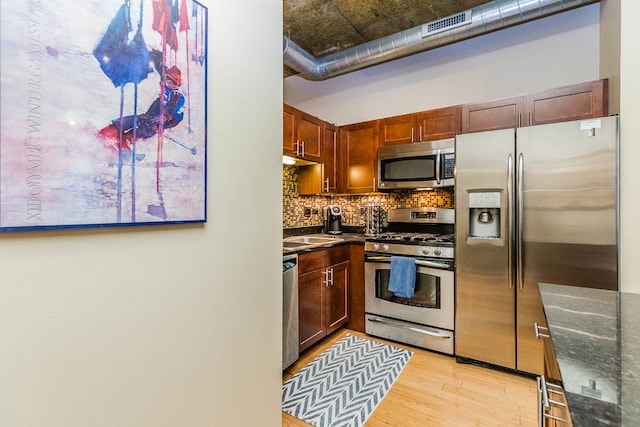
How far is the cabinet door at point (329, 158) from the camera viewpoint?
11.0ft

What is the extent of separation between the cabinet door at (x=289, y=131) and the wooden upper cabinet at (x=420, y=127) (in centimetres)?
96

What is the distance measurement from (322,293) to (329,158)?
4.93 ft

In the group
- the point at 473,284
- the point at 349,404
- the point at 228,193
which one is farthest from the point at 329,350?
the point at 228,193

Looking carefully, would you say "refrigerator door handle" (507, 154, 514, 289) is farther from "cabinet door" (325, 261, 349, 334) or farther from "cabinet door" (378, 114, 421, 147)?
"cabinet door" (325, 261, 349, 334)

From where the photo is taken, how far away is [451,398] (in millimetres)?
2027

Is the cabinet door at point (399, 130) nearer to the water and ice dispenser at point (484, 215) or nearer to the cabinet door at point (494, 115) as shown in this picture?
the cabinet door at point (494, 115)

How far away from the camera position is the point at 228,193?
1.32m

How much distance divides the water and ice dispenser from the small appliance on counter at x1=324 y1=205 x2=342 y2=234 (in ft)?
5.29

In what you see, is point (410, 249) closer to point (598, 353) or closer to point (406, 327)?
point (406, 327)

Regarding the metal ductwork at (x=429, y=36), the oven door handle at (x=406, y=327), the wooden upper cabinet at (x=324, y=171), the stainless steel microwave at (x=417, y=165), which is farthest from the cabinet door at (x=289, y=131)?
the oven door handle at (x=406, y=327)

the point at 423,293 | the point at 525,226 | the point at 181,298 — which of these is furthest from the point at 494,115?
the point at 181,298

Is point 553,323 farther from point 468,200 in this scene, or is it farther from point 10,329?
point 468,200

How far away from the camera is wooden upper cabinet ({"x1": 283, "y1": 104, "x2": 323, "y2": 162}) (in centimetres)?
280

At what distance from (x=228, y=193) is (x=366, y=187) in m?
2.24
